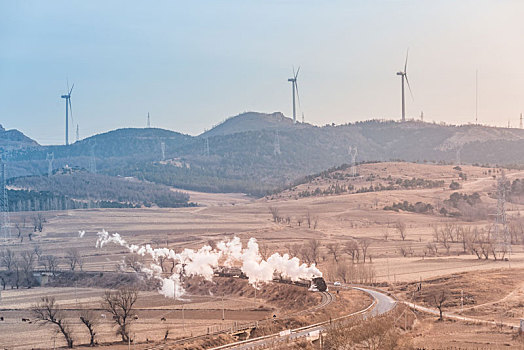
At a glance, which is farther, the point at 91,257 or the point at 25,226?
the point at 25,226

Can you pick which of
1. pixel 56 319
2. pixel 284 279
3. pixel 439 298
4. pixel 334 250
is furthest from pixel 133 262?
pixel 439 298

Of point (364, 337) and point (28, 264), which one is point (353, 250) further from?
point (364, 337)

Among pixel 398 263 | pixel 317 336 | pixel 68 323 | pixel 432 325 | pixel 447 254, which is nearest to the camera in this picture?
pixel 317 336

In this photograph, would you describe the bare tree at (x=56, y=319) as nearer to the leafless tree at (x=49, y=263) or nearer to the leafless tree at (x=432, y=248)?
the leafless tree at (x=49, y=263)

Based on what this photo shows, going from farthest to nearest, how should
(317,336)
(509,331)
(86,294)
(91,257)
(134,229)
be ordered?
(134,229) → (91,257) → (86,294) → (509,331) → (317,336)

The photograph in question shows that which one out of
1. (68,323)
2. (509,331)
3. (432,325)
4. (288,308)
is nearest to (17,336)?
(68,323)

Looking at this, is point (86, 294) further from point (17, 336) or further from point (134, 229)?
point (134, 229)
